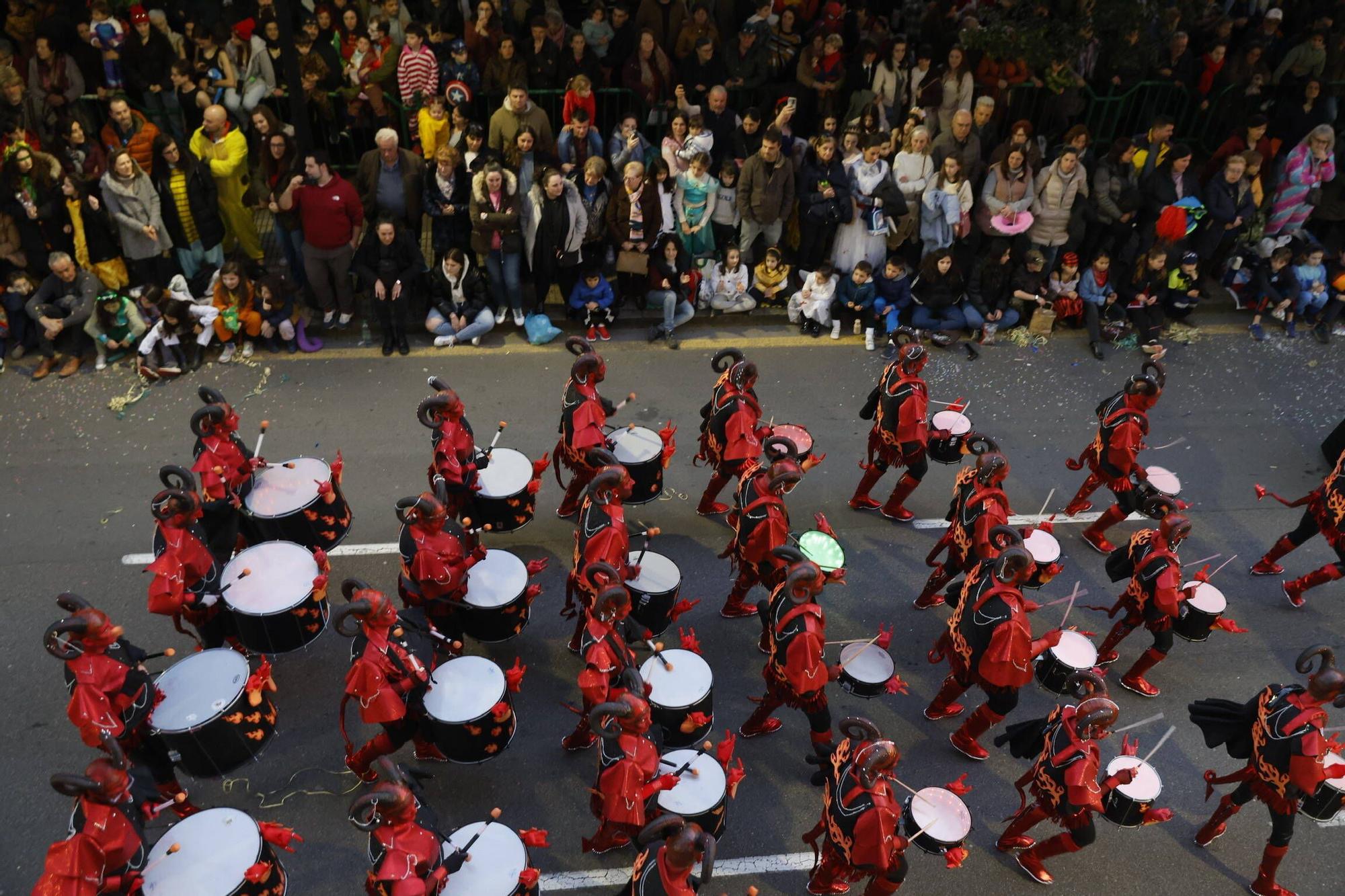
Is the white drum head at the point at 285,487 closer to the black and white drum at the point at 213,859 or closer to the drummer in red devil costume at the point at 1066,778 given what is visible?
the black and white drum at the point at 213,859

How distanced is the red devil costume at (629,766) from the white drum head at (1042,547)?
3215 mm

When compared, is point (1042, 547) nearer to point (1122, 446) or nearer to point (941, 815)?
point (1122, 446)

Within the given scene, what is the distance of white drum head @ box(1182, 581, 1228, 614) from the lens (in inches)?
257

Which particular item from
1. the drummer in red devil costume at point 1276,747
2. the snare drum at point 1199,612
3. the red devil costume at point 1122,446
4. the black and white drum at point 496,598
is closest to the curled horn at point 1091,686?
the drummer in red devil costume at point 1276,747

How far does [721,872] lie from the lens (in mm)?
5758

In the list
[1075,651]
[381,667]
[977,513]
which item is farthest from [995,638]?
[381,667]

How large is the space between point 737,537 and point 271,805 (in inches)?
131

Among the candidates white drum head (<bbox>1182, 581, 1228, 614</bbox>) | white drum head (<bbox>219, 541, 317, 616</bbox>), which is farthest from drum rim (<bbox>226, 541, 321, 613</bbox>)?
white drum head (<bbox>1182, 581, 1228, 614</bbox>)

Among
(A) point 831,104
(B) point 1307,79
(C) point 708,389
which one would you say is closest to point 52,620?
(C) point 708,389

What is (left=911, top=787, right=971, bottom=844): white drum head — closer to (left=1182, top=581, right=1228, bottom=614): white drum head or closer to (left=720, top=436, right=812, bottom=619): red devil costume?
(left=720, top=436, right=812, bottom=619): red devil costume

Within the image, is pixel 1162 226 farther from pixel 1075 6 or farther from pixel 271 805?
pixel 271 805

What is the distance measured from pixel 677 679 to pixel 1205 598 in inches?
145

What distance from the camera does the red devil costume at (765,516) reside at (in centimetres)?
641

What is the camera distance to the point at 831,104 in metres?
11.1
